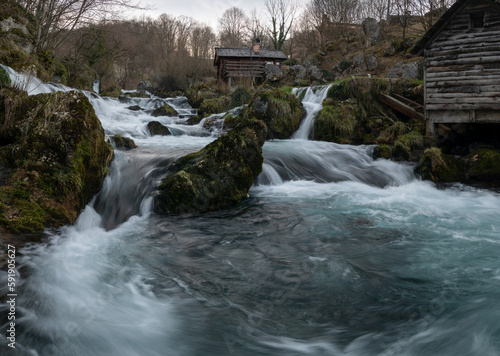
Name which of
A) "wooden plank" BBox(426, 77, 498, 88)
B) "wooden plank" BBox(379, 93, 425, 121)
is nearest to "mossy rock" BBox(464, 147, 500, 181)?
"wooden plank" BBox(426, 77, 498, 88)

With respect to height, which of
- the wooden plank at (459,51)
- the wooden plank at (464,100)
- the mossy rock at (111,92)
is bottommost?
the wooden plank at (464,100)

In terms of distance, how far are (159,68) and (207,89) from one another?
17.6 meters

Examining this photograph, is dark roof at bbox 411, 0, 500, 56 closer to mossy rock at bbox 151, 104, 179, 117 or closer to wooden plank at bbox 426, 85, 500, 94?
wooden plank at bbox 426, 85, 500, 94

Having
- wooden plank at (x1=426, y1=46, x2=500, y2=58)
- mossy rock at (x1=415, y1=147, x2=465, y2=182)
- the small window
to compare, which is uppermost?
the small window

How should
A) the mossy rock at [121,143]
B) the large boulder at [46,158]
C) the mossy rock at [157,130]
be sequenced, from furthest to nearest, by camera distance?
the mossy rock at [157,130], the mossy rock at [121,143], the large boulder at [46,158]

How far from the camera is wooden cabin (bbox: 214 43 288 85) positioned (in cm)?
3009

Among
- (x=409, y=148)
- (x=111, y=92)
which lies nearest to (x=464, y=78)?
(x=409, y=148)

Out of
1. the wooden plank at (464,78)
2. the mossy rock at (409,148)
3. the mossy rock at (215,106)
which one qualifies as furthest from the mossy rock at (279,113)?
the mossy rock at (215,106)

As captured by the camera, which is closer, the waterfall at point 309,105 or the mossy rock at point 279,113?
the mossy rock at point 279,113

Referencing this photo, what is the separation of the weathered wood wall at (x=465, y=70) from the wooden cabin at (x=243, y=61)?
20423 millimetres

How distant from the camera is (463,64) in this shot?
1050 cm

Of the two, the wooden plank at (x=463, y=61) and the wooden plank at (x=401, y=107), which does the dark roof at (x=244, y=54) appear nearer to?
the wooden plank at (x=401, y=107)

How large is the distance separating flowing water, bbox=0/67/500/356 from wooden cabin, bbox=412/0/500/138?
4510 mm

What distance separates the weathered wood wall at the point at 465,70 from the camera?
32.8 feet
